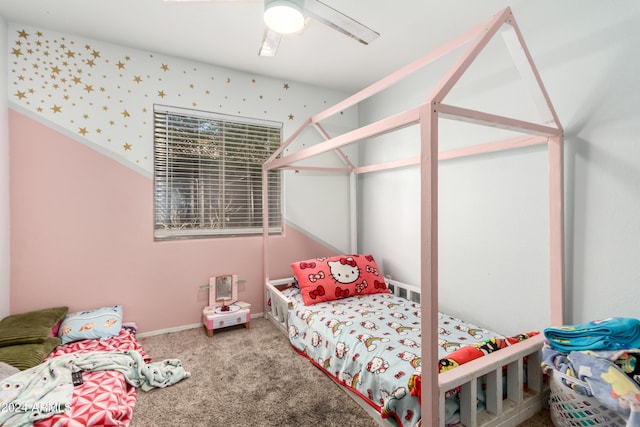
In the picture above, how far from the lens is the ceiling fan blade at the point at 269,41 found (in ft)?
5.68

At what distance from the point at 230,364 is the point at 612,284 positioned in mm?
2307

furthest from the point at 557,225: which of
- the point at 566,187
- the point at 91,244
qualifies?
the point at 91,244

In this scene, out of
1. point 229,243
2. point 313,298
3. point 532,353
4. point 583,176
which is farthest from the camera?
point 229,243

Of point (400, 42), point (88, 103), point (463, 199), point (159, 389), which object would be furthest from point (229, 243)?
point (400, 42)

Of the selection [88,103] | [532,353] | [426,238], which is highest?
[88,103]

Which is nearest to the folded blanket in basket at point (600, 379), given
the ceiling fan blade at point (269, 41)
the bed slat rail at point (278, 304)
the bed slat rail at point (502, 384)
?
the bed slat rail at point (502, 384)

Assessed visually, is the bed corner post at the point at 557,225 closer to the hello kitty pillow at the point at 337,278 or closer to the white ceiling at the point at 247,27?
the white ceiling at the point at 247,27

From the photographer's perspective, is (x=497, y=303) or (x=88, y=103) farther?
(x=88, y=103)

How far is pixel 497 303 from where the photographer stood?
6.94ft

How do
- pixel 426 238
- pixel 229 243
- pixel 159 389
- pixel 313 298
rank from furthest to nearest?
pixel 229 243
pixel 313 298
pixel 159 389
pixel 426 238

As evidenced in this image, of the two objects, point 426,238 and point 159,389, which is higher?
point 426,238

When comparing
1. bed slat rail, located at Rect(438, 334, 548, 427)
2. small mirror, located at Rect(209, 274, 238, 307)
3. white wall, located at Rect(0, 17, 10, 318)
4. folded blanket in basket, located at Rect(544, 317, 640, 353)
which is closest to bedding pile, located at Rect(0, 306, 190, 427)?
→ white wall, located at Rect(0, 17, 10, 318)

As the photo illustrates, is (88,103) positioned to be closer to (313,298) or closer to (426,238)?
(313,298)

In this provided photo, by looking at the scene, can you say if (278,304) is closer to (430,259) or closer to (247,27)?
(430,259)
